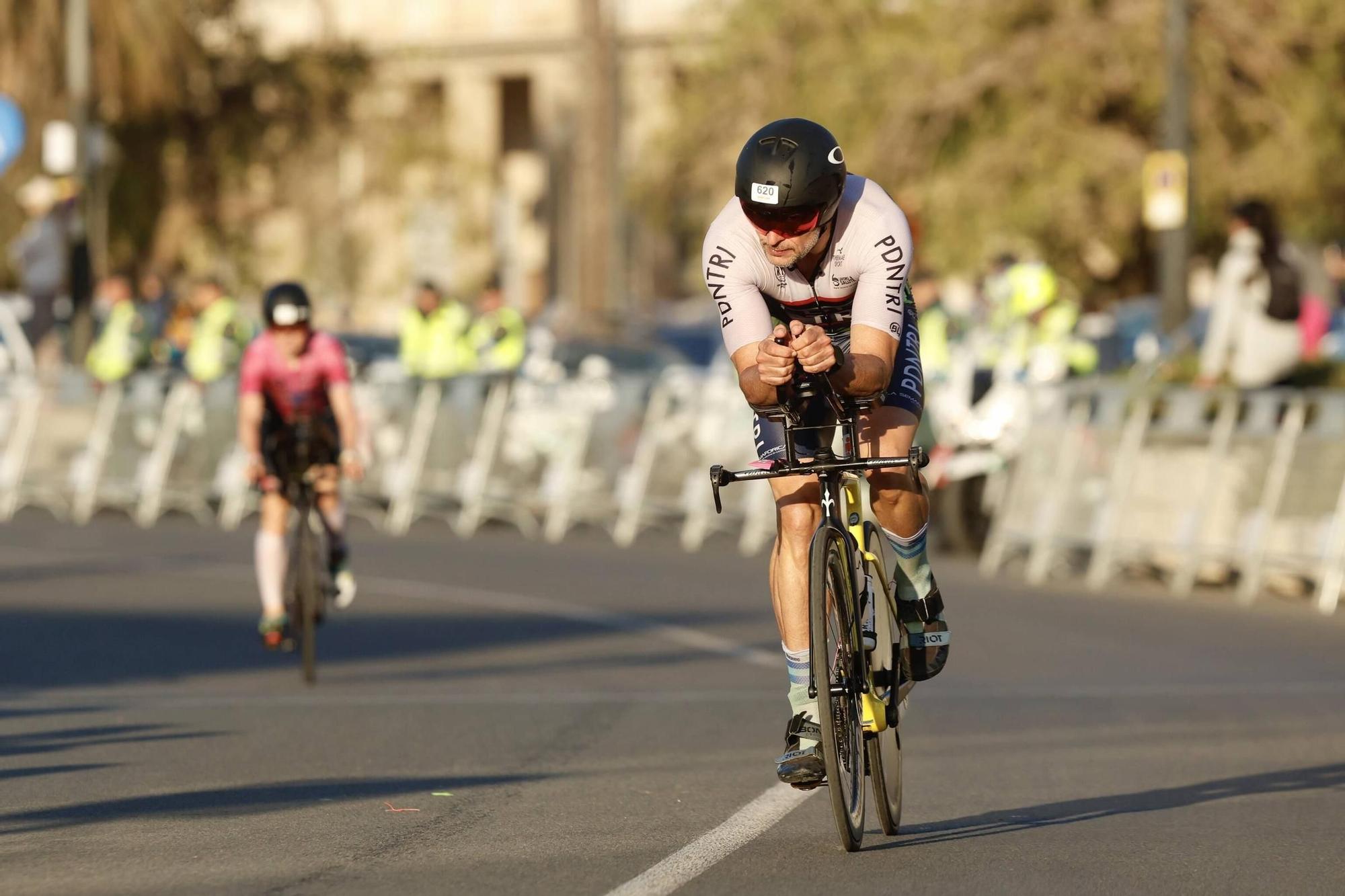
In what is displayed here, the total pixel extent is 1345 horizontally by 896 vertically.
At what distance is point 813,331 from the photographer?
7742 millimetres

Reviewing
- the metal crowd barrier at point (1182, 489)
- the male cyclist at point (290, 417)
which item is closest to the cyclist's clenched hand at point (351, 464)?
the male cyclist at point (290, 417)

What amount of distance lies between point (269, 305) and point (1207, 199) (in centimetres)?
2327

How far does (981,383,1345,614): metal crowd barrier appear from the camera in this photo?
17.2 meters

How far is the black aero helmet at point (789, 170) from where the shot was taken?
772 cm

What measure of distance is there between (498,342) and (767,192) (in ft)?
54.6

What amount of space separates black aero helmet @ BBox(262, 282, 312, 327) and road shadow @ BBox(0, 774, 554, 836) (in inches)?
176

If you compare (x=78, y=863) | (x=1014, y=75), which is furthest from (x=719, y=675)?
(x=1014, y=75)

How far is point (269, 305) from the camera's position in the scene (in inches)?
534

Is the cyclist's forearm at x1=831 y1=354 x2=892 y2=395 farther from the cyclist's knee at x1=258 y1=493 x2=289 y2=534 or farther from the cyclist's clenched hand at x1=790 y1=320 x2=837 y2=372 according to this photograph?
the cyclist's knee at x1=258 y1=493 x2=289 y2=534

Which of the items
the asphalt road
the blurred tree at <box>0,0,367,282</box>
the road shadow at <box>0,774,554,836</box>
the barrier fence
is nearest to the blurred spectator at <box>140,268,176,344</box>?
the barrier fence

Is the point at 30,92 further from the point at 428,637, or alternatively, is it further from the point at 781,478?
the point at 781,478

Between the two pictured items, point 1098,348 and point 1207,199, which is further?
point 1207,199

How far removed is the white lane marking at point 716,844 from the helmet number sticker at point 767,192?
1784 mm

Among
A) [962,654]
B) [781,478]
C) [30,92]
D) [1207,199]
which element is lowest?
[962,654]
